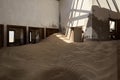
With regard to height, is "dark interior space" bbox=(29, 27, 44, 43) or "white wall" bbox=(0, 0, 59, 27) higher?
"white wall" bbox=(0, 0, 59, 27)

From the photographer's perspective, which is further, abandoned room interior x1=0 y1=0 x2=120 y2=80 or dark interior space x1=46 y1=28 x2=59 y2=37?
dark interior space x1=46 y1=28 x2=59 y2=37

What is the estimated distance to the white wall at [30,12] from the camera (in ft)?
25.7

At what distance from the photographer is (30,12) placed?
895 centimetres

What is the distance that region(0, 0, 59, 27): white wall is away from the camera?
25.7ft

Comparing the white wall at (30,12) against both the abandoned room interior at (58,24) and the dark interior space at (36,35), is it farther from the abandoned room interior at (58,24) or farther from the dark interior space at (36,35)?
the dark interior space at (36,35)

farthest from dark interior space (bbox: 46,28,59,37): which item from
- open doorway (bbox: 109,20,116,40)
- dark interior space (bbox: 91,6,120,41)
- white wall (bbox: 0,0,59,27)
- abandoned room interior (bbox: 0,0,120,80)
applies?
open doorway (bbox: 109,20,116,40)

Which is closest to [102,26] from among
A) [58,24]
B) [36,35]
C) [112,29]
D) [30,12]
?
[112,29]

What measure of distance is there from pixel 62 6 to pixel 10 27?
4482mm

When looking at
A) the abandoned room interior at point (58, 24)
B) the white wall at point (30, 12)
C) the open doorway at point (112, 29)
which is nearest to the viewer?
the abandoned room interior at point (58, 24)

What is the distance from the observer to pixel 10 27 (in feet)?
26.3

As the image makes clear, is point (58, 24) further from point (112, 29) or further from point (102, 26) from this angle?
point (112, 29)

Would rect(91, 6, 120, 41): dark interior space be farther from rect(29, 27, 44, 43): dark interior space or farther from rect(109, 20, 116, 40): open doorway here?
rect(29, 27, 44, 43): dark interior space

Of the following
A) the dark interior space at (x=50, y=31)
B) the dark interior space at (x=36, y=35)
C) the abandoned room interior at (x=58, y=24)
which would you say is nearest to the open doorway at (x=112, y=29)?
the abandoned room interior at (x=58, y=24)

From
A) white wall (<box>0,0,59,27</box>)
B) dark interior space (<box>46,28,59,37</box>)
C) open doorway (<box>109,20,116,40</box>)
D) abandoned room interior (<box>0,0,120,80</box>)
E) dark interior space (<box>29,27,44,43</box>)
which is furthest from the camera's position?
dark interior space (<box>46,28,59,37</box>)
